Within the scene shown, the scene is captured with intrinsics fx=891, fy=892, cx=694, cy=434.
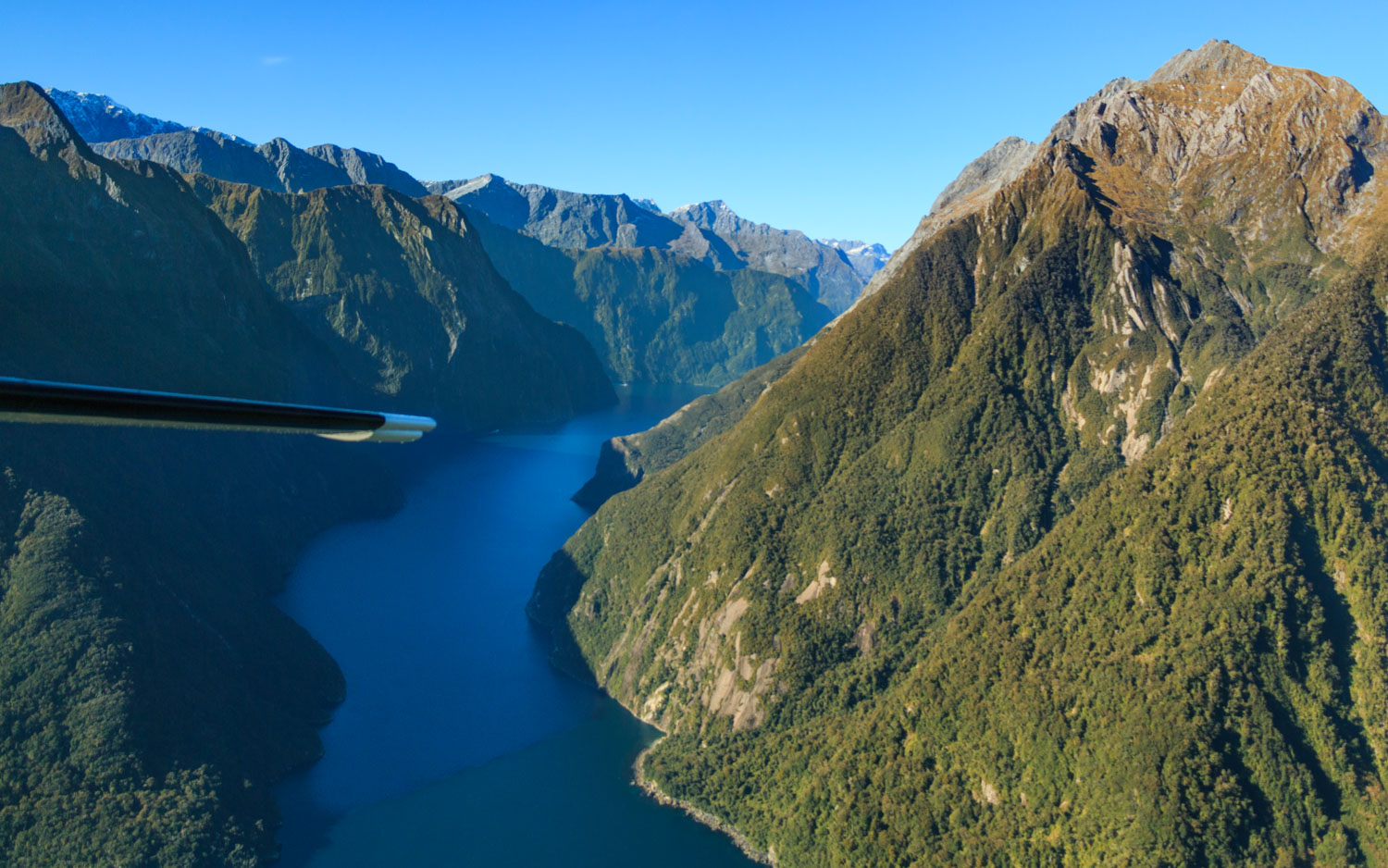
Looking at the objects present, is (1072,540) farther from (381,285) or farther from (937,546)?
(381,285)

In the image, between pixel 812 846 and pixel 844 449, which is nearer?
pixel 812 846

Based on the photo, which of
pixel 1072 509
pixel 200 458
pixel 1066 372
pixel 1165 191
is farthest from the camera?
pixel 200 458

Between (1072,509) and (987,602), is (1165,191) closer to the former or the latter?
(1072,509)

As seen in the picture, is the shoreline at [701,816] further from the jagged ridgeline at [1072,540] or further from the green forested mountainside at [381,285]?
the green forested mountainside at [381,285]

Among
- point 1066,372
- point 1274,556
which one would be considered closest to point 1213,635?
point 1274,556

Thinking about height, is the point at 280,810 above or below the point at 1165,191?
below

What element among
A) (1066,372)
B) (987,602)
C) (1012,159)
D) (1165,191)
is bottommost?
(987,602)

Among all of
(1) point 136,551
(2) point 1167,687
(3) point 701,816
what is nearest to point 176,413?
(2) point 1167,687
